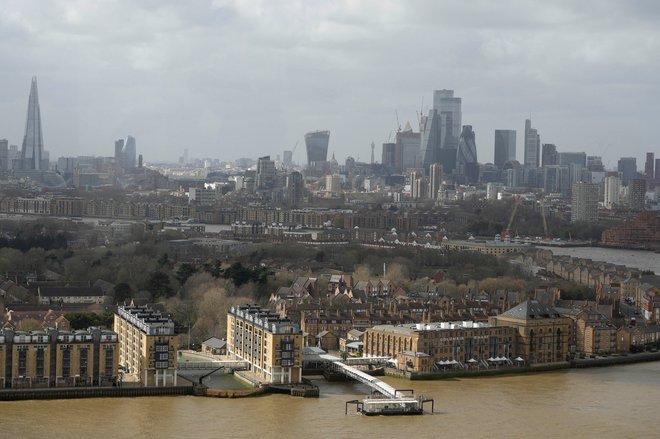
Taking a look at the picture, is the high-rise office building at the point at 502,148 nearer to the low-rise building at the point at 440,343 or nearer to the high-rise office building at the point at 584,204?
the high-rise office building at the point at 584,204

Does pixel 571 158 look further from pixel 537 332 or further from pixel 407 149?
pixel 537 332

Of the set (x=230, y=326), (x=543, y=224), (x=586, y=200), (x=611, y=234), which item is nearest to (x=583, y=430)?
(x=230, y=326)

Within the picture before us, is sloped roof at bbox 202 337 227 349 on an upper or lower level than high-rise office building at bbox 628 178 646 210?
lower

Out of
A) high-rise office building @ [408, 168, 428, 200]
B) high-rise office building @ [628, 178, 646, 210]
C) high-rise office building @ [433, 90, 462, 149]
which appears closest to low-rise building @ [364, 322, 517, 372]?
high-rise office building @ [628, 178, 646, 210]

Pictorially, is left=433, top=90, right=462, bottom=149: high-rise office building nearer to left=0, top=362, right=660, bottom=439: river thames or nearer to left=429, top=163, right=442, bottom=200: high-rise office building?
left=429, top=163, right=442, bottom=200: high-rise office building

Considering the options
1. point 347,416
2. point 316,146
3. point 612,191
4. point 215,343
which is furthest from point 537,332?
point 316,146

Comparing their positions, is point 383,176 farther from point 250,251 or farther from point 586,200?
point 250,251

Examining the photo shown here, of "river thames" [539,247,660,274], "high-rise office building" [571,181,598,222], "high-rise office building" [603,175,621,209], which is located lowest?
"river thames" [539,247,660,274]

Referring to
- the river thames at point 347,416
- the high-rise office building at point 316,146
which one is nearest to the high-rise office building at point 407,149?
the high-rise office building at point 316,146
